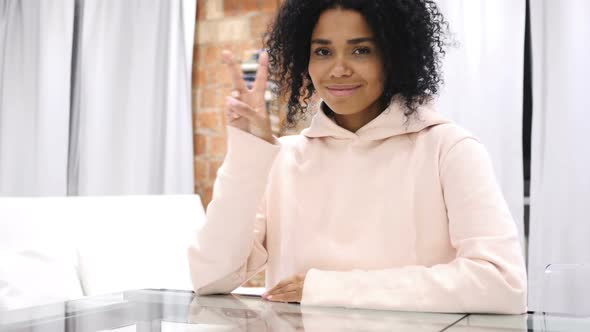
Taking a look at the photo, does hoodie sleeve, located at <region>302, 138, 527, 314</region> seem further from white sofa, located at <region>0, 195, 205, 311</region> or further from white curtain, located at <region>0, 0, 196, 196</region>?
white curtain, located at <region>0, 0, 196, 196</region>

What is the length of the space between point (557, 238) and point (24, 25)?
3006mm

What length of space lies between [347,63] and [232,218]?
394 millimetres

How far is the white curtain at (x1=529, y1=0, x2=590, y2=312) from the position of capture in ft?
8.77

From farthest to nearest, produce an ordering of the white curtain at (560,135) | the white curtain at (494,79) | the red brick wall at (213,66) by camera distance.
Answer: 1. the red brick wall at (213,66)
2. the white curtain at (494,79)
3. the white curtain at (560,135)

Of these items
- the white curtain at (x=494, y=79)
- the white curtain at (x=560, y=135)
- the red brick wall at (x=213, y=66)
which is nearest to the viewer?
the white curtain at (x=560, y=135)

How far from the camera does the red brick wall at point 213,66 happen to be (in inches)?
136

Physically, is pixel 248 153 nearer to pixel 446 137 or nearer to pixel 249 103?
pixel 249 103

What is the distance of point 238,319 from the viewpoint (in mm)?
886

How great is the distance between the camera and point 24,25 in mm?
3738

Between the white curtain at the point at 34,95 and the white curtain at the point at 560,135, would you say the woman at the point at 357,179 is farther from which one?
the white curtain at the point at 34,95

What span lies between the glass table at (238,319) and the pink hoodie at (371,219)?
0.47 ft

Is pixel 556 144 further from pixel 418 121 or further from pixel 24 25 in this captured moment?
pixel 24 25

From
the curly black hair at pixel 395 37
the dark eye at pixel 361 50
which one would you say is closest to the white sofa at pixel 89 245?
the curly black hair at pixel 395 37

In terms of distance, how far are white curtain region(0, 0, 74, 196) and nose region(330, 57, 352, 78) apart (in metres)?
2.67
